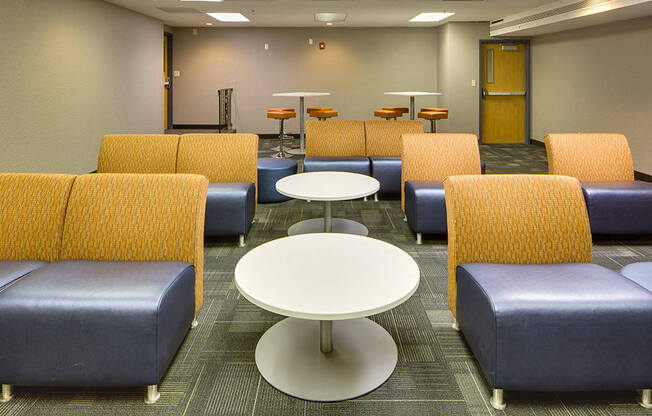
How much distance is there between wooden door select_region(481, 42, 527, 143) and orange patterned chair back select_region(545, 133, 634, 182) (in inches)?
166

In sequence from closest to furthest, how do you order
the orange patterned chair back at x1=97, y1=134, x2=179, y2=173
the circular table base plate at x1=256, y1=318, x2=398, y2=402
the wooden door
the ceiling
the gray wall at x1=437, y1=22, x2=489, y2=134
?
the circular table base plate at x1=256, y1=318, x2=398, y2=402 < the orange patterned chair back at x1=97, y1=134, x2=179, y2=173 < the ceiling < the gray wall at x1=437, y1=22, x2=489, y2=134 < the wooden door

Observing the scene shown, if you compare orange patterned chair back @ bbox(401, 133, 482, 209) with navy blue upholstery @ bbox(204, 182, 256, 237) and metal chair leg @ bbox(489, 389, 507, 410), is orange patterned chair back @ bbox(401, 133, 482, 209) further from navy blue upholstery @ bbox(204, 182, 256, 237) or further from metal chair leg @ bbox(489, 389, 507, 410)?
metal chair leg @ bbox(489, 389, 507, 410)

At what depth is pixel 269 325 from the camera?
5.98 feet

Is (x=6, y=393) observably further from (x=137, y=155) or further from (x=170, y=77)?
(x=170, y=77)

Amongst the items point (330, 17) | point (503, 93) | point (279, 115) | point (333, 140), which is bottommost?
point (333, 140)

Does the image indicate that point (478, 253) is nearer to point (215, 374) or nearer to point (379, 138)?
point (215, 374)

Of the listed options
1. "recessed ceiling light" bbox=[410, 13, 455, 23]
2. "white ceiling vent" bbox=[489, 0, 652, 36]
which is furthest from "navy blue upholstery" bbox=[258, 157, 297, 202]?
"recessed ceiling light" bbox=[410, 13, 455, 23]

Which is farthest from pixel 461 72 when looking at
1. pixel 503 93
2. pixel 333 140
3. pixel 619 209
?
pixel 619 209

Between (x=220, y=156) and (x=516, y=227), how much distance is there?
1.96 meters

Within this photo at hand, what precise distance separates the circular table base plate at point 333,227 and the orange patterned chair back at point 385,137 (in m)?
1.04

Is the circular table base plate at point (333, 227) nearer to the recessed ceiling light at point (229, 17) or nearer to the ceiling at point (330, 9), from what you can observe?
the ceiling at point (330, 9)

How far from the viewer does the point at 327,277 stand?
1.34 metres

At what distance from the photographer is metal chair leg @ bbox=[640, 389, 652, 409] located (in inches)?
52.4

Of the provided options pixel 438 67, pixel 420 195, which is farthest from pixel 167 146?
pixel 438 67
